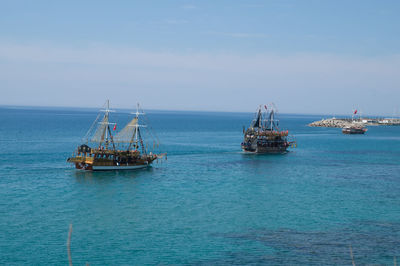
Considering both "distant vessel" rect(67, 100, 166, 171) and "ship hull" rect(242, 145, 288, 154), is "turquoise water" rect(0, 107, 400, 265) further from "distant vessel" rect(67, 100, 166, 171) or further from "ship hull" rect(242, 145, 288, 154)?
"ship hull" rect(242, 145, 288, 154)

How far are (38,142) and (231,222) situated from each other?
104281 millimetres

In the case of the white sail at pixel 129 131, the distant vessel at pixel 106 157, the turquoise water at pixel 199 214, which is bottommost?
the turquoise water at pixel 199 214

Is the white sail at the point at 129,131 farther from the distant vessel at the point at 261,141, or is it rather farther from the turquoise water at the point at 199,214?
the distant vessel at the point at 261,141

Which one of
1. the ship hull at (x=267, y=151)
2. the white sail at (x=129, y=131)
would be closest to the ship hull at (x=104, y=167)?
the white sail at (x=129, y=131)

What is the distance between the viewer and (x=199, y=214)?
5356cm

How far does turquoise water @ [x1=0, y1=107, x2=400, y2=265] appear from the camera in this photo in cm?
3966

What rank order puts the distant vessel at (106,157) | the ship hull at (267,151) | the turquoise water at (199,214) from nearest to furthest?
the turquoise water at (199,214) → the distant vessel at (106,157) → the ship hull at (267,151)

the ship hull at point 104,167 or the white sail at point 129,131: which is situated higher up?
the white sail at point 129,131

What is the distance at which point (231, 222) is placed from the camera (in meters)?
50.0

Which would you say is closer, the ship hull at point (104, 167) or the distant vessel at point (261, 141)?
the ship hull at point (104, 167)

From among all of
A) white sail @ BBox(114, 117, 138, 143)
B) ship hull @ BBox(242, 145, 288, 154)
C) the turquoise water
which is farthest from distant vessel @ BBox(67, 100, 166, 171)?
ship hull @ BBox(242, 145, 288, 154)

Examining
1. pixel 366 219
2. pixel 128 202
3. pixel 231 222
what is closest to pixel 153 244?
pixel 231 222

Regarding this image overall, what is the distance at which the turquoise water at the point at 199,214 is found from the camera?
39.7 m

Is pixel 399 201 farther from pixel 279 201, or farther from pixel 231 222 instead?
pixel 231 222
